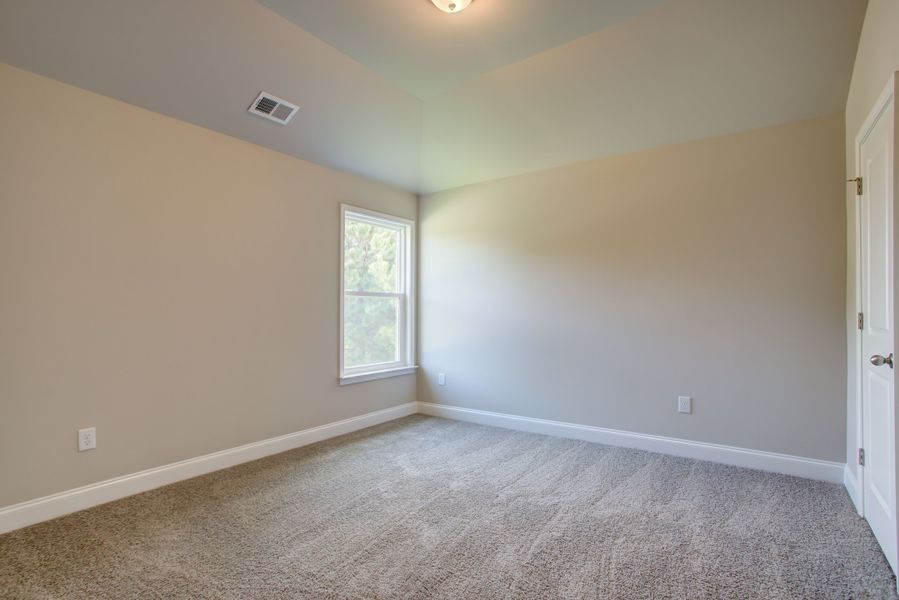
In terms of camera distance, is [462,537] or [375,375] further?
[375,375]

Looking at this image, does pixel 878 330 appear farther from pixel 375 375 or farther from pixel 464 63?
pixel 375 375

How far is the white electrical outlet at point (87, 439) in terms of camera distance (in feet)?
8.03

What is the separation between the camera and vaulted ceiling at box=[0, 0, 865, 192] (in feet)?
7.56

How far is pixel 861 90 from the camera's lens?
2.37 m

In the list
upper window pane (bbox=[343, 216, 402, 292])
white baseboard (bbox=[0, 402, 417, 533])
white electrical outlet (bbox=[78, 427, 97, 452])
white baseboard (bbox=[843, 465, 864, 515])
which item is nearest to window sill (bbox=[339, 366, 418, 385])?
white baseboard (bbox=[0, 402, 417, 533])

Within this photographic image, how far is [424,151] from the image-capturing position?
4062 mm

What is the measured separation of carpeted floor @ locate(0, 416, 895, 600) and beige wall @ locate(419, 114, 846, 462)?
0.53 metres

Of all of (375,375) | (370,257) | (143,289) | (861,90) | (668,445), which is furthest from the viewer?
(370,257)

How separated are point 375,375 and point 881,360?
3418 millimetres

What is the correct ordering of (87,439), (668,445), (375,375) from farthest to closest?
(375,375), (668,445), (87,439)

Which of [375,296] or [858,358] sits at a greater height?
[375,296]

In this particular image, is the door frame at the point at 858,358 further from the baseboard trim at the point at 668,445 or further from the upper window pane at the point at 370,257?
the upper window pane at the point at 370,257

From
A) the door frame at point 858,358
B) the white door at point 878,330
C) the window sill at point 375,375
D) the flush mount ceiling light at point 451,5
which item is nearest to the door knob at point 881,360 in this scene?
the white door at point 878,330

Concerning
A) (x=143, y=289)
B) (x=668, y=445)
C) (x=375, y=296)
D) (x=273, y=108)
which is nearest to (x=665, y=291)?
(x=668, y=445)
